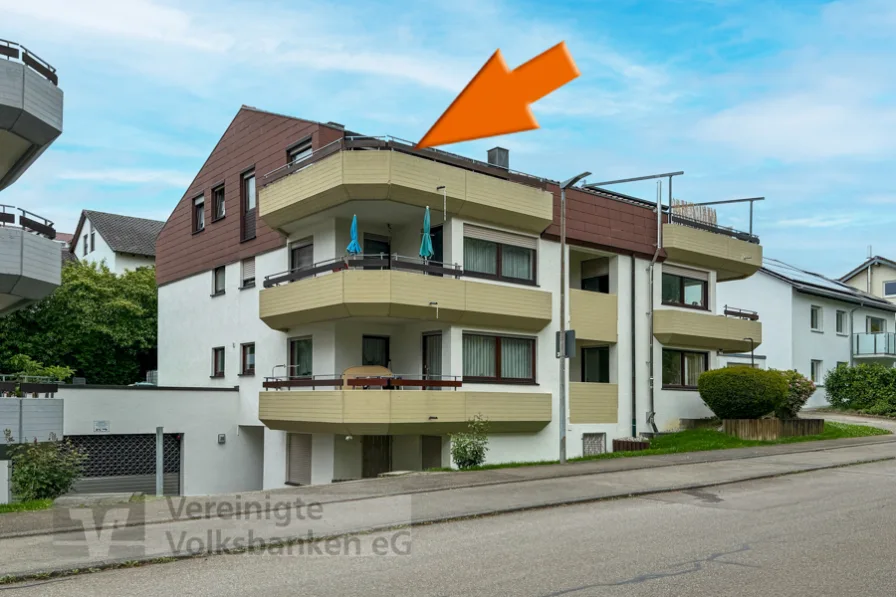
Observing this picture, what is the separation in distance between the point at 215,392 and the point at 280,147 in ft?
25.7

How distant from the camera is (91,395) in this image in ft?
82.4

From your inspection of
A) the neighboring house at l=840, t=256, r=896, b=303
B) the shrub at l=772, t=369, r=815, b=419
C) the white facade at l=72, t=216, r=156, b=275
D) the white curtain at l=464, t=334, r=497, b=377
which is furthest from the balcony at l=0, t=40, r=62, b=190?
the neighboring house at l=840, t=256, r=896, b=303

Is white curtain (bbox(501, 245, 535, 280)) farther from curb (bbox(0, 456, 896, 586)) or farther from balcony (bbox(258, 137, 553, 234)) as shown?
curb (bbox(0, 456, 896, 586))

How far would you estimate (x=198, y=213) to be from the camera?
3225 cm

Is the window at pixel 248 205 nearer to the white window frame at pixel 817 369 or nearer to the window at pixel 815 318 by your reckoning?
the window at pixel 815 318

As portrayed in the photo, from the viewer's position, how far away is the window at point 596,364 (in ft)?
92.6

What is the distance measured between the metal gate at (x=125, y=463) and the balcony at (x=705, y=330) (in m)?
15.5

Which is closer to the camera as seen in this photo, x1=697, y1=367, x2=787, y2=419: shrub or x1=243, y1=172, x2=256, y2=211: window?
x1=697, y1=367, x2=787, y2=419: shrub

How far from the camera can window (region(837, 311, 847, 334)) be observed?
151 ft

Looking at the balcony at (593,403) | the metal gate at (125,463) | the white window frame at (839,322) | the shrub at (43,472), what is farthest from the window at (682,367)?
the shrub at (43,472)

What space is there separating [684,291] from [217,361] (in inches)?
628

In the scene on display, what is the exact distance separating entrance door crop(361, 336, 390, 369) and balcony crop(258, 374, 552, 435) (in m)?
1.16

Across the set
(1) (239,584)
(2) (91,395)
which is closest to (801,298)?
(2) (91,395)

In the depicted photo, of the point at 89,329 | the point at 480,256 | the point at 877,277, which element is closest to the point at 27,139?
the point at 480,256
